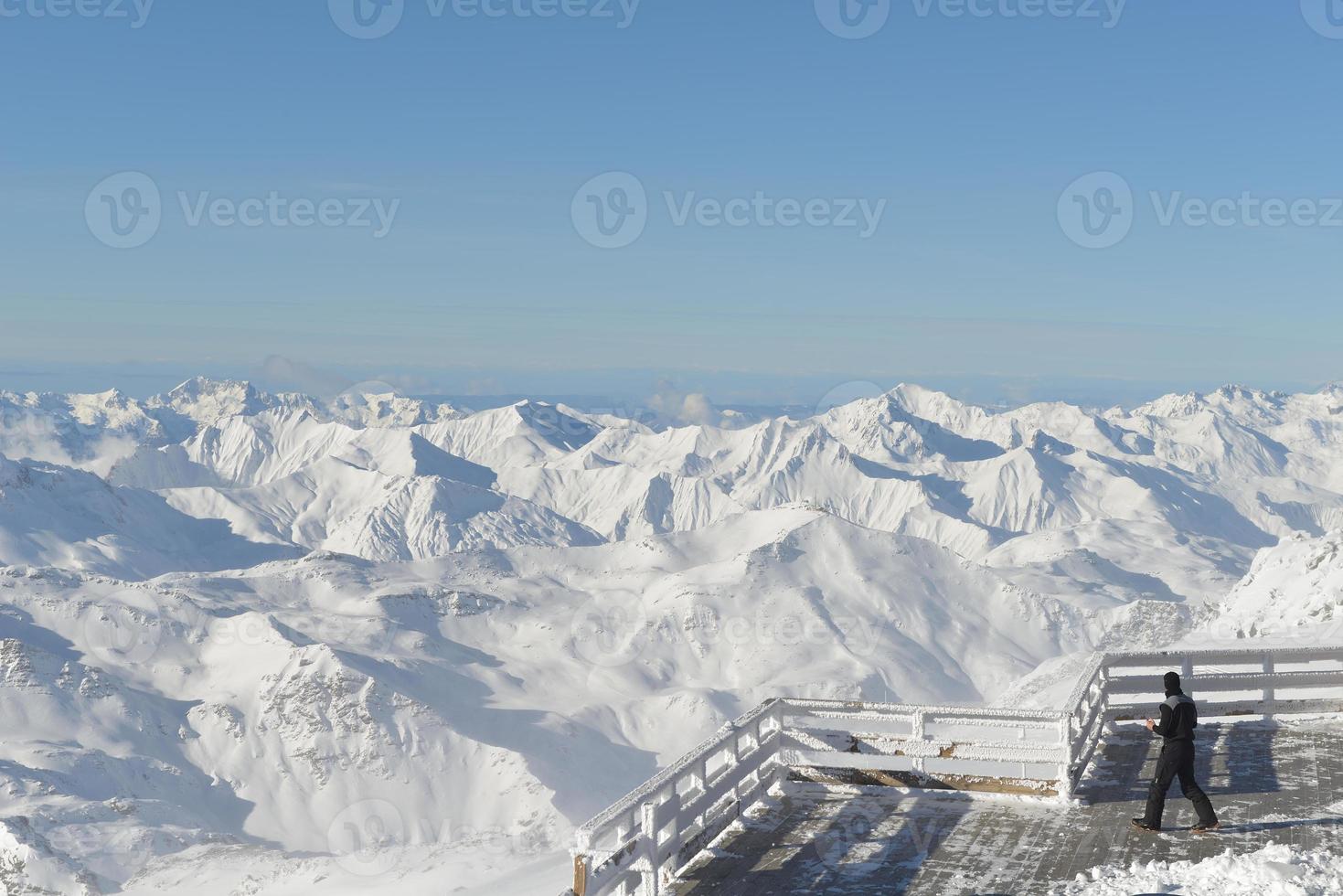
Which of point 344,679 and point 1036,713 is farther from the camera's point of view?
point 344,679

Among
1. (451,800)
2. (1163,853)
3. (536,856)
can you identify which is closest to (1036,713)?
(1163,853)

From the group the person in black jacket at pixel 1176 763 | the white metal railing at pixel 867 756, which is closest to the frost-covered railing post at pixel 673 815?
the white metal railing at pixel 867 756

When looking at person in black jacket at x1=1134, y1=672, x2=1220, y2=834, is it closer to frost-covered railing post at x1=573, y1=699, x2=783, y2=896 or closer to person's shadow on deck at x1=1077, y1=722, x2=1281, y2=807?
person's shadow on deck at x1=1077, y1=722, x2=1281, y2=807

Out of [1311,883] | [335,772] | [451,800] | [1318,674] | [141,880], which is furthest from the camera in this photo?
[335,772]

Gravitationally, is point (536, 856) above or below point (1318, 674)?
below

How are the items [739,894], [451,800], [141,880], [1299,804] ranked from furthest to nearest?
[451,800] < [141,880] < [1299,804] < [739,894]

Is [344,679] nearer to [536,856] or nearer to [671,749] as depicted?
[671,749]

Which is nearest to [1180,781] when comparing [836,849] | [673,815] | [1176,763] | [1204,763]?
[1176,763]

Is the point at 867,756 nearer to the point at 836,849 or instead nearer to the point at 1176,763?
the point at 836,849
